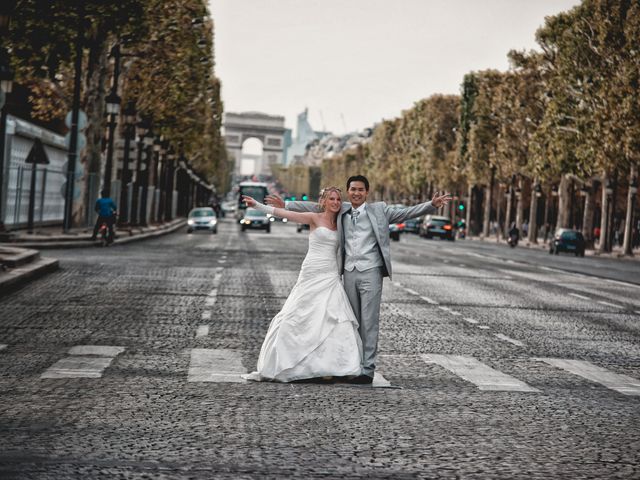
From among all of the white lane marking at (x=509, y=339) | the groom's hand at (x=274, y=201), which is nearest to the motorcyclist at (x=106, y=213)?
the white lane marking at (x=509, y=339)

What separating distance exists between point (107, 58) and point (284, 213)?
33.4m

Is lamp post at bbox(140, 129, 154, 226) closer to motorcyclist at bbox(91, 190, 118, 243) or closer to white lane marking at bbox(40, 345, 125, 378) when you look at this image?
motorcyclist at bbox(91, 190, 118, 243)

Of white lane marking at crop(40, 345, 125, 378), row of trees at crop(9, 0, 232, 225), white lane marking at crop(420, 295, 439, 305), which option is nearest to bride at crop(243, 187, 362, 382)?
white lane marking at crop(40, 345, 125, 378)

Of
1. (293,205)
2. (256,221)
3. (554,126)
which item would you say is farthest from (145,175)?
(293,205)

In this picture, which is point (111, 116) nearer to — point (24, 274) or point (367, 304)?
point (24, 274)

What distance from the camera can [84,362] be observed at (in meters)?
10.7

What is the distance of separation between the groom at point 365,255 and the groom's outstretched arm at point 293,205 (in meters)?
0.30

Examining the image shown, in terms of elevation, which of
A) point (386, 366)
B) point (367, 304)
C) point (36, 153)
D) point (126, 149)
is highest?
point (126, 149)

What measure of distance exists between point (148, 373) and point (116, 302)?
731 centimetres

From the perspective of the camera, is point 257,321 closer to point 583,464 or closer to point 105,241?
point 583,464

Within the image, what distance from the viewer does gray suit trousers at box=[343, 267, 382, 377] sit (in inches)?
389

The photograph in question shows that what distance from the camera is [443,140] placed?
4102 inches

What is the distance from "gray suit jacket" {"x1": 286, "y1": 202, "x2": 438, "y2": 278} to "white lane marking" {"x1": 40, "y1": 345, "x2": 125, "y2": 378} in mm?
2103

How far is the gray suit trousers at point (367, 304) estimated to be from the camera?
988cm
